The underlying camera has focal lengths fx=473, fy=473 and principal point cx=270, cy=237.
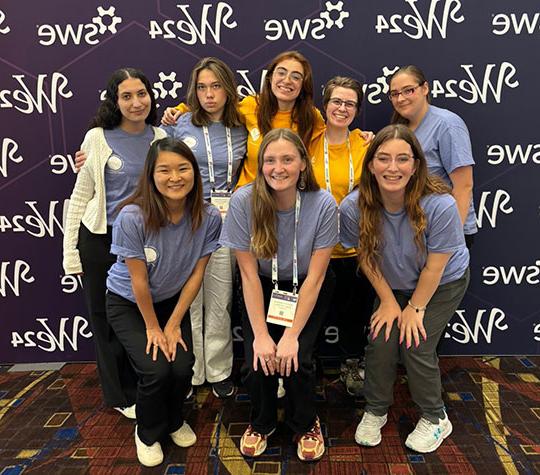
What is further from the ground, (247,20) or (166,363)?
(247,20)

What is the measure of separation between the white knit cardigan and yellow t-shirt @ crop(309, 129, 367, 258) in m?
0.89

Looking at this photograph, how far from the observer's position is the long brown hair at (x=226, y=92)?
6.75 feet

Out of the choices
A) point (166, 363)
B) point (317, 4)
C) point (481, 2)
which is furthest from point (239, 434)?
point (481, 2)

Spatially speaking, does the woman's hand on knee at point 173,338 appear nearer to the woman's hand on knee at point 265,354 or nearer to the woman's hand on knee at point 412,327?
the woman's hand on knee at point 265,354

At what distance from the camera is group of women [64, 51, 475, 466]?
69.6 inches

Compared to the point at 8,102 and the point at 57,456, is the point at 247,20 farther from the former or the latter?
the point at 57,456

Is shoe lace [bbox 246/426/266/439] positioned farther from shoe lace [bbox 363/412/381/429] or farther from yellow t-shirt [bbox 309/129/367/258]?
yellow t-shirt [bbox 309/129/367/258]

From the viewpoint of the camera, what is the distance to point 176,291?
76.7 inches

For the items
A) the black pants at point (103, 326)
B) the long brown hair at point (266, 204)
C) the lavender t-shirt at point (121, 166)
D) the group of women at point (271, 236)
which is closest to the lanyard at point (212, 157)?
the group of women at point (271, 236)

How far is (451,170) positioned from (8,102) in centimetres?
220

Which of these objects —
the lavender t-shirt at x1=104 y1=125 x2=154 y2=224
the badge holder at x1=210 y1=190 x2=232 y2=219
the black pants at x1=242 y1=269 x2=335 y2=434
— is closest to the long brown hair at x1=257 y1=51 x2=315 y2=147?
the badge holder at x1=210 y1=190 x2=232 y2=219

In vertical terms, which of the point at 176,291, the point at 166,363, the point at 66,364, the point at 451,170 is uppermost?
the point at 451,170

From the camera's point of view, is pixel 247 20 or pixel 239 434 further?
pixel 247 20

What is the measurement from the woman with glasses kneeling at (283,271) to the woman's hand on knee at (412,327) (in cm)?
35
